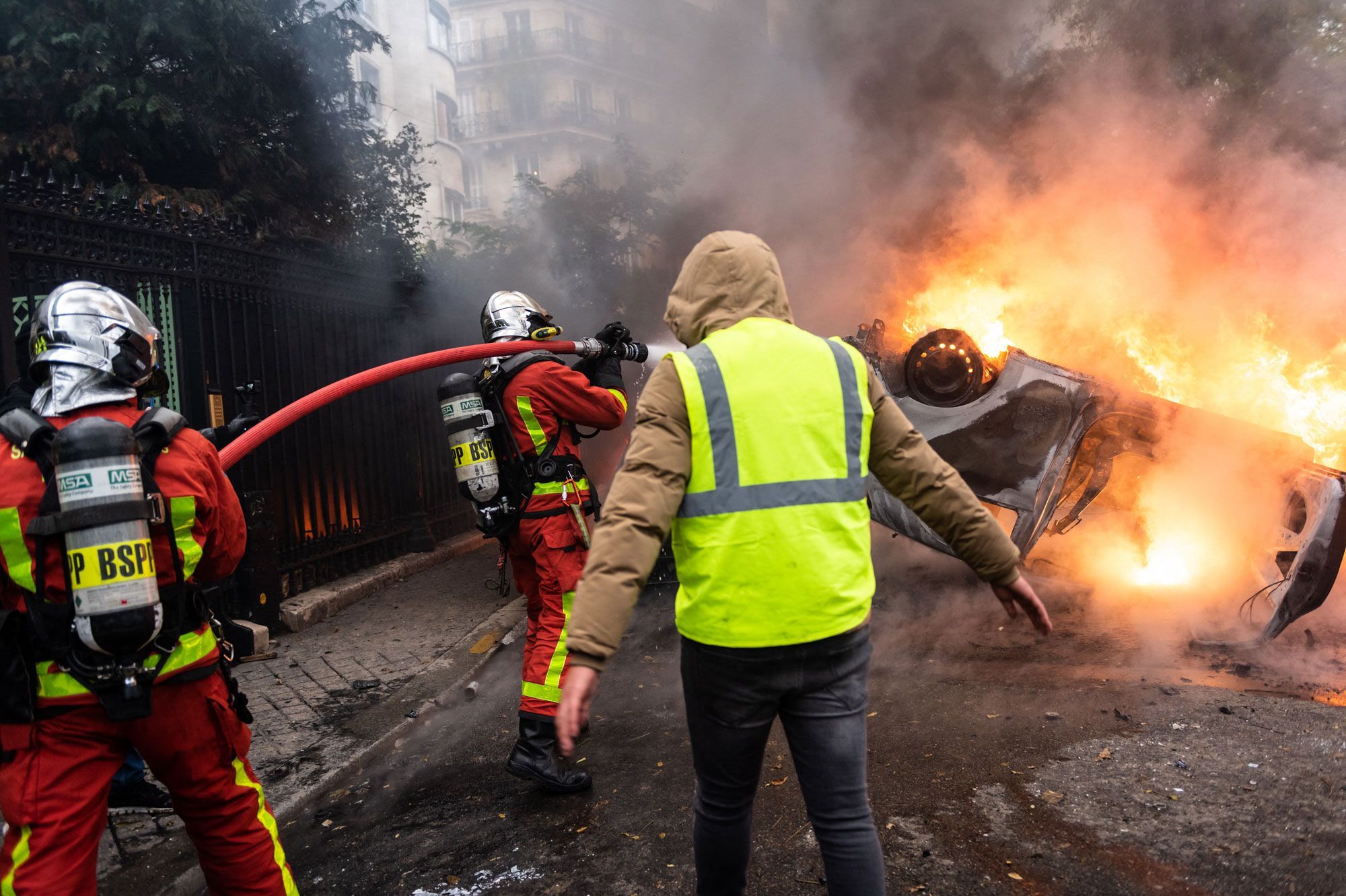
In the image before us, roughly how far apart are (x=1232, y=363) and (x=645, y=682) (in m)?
4.98

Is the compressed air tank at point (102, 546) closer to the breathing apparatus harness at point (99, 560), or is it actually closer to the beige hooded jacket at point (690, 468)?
the breathing apparatus harness at point (99, 560)

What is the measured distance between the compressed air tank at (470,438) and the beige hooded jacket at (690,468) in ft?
5.94

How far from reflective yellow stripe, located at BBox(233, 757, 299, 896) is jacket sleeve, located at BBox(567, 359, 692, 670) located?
3.52 feet

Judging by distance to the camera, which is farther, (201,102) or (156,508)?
(201,102)

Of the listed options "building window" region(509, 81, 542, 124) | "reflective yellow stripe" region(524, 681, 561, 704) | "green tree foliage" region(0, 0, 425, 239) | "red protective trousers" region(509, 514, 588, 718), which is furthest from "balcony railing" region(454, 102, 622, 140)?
"reflective yellow stripe" region(524, 681, 561, 704)

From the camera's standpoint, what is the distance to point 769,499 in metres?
1.93

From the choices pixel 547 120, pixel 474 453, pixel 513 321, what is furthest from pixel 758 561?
pixel 547 120

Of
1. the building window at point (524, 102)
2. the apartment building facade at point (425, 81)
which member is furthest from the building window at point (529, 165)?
the apartment building facade at point (425, 81)

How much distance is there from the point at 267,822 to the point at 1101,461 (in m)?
4.88

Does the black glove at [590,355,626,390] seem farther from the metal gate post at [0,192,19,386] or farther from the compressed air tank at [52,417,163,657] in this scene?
the metal gate post at [0,192,19,386]

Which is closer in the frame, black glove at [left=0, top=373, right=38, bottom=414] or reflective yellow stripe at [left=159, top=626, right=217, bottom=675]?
reflective yellow stripe at [left=159, top=626, right=217, bottom=675]

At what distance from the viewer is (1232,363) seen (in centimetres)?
630

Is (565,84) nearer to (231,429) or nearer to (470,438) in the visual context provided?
(470,438)

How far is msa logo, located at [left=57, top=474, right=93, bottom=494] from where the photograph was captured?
1.88 meters
